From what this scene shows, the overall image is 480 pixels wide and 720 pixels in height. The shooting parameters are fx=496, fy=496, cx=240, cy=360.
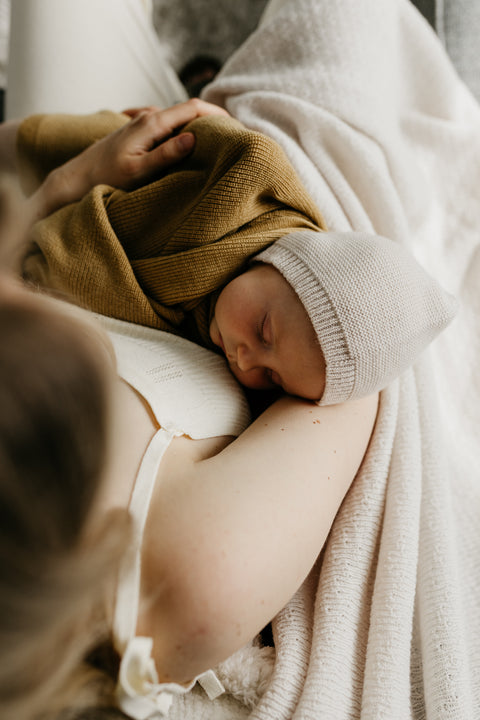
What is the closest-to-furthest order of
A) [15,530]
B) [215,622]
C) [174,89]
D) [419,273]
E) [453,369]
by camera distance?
[15,530], [215,622], [419,273], [453,369], [174,89]

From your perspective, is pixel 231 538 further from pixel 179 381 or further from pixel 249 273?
pixel 249 273

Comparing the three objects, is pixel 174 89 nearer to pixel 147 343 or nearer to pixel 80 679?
pixel 147 343

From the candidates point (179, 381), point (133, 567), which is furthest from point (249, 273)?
point (133, 567)

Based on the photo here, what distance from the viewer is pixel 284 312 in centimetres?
76

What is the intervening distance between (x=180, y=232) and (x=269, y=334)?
22 centimetres

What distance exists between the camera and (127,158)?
2.96 ft

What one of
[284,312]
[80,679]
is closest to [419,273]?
[284,312]

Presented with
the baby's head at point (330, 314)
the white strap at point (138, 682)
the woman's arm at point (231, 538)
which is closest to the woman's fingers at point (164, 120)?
the baby's head at point (330, 314)

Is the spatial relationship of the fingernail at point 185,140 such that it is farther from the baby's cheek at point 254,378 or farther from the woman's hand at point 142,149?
the baby's cheek at point 254,378

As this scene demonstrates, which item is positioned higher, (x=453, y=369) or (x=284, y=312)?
(x=284, y=312)

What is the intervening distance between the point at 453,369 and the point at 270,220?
50cm

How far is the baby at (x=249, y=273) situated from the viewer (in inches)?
28.1

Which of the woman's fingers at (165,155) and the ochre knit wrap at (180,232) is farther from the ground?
the woman's fingers at (165,155)

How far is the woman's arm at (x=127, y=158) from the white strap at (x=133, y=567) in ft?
1.94
